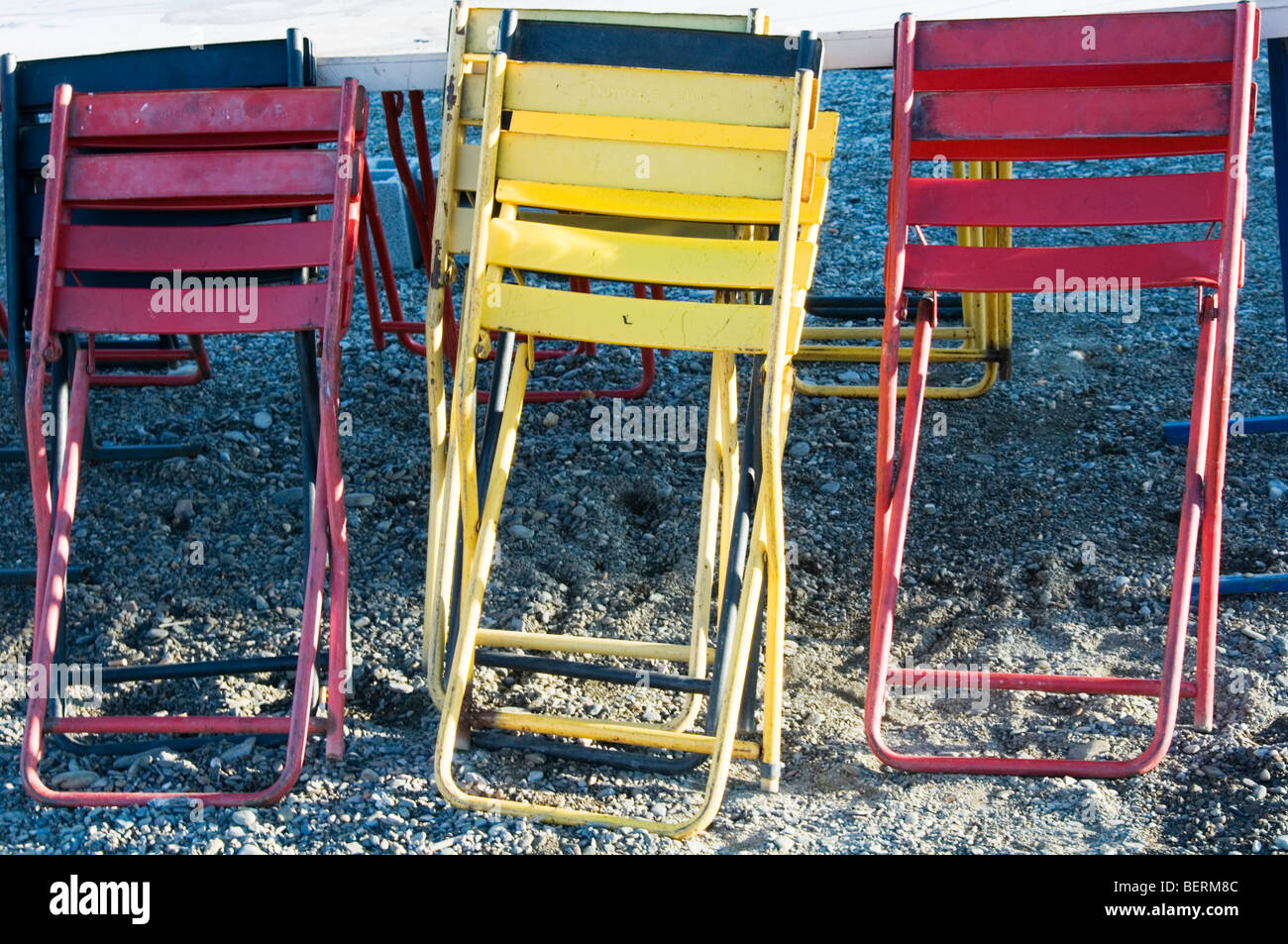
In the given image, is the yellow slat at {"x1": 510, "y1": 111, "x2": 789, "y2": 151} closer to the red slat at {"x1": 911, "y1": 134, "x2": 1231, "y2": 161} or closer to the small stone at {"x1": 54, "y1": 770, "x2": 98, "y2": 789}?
the red slat at {"x1": 911, "y1": 134, "x2": 1231, "y2": 161}

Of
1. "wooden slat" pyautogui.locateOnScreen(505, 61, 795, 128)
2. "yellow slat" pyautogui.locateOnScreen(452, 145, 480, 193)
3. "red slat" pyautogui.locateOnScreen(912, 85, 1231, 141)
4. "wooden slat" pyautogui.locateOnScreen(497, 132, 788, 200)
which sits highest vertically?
"red slat" pyautogui.locateOnScreen(912, 85, 1231, 141)

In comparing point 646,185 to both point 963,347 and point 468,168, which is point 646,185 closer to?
point 468,168

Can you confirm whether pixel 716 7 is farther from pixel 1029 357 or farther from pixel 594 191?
pixel 1029 357

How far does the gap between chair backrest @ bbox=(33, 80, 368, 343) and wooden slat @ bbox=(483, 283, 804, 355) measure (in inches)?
15.3

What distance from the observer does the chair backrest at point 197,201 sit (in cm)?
288

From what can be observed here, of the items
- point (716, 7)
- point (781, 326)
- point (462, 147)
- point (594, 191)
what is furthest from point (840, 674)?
point (716, 7)

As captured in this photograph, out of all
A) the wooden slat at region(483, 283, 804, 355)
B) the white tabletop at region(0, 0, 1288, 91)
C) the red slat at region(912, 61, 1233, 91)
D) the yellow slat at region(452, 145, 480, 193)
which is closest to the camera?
the wooden slat at region(483, 283, 804, 355)

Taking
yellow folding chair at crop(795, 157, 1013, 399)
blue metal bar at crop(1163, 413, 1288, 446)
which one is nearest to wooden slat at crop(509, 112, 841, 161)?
yellow folding chair at crop(795, 157, 1013, 399)

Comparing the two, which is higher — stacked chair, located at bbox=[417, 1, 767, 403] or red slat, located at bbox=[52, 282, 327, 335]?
stacked chair, located at bbox=[417, 1, 767, 403]

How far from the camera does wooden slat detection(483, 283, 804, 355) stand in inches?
104

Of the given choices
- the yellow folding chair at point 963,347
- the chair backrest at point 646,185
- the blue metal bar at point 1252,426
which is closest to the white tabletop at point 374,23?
the chair backrest at point 646,185

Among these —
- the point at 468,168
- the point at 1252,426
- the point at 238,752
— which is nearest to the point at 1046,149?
the point at 468,168

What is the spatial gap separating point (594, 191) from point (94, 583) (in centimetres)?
172
